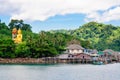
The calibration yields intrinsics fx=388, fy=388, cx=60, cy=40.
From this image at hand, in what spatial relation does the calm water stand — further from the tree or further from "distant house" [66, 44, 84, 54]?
the tree

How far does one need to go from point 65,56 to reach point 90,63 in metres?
6.75

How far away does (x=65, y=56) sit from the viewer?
9900 centimetres

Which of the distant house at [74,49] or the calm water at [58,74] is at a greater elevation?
the distant house at [74,49]

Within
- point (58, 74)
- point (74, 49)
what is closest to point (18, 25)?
point (74, 49)

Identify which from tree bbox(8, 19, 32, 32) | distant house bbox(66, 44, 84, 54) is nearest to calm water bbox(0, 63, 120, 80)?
distant house bbox(66, 44, 84, 54)

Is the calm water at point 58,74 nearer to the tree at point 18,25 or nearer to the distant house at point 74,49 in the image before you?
the distant house at point 74,49

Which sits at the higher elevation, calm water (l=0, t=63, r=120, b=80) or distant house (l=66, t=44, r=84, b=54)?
distant house (l=66, t=44, r=84, b=54)

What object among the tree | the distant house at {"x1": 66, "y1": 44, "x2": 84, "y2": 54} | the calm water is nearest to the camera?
the calm water

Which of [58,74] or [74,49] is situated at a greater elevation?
[74,49]

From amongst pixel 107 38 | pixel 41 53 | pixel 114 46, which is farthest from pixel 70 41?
pixel 107 38

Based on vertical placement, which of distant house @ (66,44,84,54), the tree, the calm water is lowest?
the calm water

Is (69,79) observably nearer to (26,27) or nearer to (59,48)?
(59,48)

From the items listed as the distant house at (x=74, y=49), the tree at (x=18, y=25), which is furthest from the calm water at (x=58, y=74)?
the tree at (x=18, y=25)

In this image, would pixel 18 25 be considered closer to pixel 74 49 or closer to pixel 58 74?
pixel 74 49
